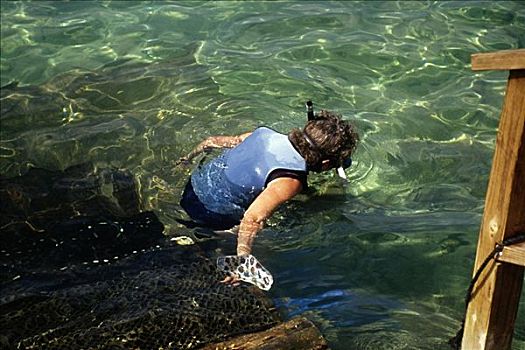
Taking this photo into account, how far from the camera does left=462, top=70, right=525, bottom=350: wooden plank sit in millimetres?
3287

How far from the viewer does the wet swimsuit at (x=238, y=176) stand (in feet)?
16.5

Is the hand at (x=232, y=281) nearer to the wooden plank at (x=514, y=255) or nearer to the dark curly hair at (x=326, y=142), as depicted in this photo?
the dark curly hair at (x=326, y=142)

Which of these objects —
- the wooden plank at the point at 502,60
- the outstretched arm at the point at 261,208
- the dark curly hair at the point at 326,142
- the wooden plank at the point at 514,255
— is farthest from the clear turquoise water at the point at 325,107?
the wooden plank at the point at 502,60

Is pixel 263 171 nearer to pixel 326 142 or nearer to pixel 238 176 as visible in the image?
pixel 238 176

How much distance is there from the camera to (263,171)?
506cm

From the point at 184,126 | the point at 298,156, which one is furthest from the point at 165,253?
the point at 184,126

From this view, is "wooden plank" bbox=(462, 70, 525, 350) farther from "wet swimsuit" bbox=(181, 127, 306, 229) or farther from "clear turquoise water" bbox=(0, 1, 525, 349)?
"wet swimsuit" bbox=(181, 127, 306, 229)

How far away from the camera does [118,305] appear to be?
432 centimetres

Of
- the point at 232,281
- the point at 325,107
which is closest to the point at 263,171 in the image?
the point at 232,281

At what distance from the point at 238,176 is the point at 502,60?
2425mm

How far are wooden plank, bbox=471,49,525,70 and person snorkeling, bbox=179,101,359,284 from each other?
1.78 m

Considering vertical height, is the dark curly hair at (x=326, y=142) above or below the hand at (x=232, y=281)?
above

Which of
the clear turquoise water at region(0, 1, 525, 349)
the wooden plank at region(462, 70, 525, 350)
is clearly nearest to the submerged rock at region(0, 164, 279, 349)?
the clear turquoise water at region(0, 1, 525, 349)

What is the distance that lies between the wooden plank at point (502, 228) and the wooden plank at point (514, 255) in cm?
6
